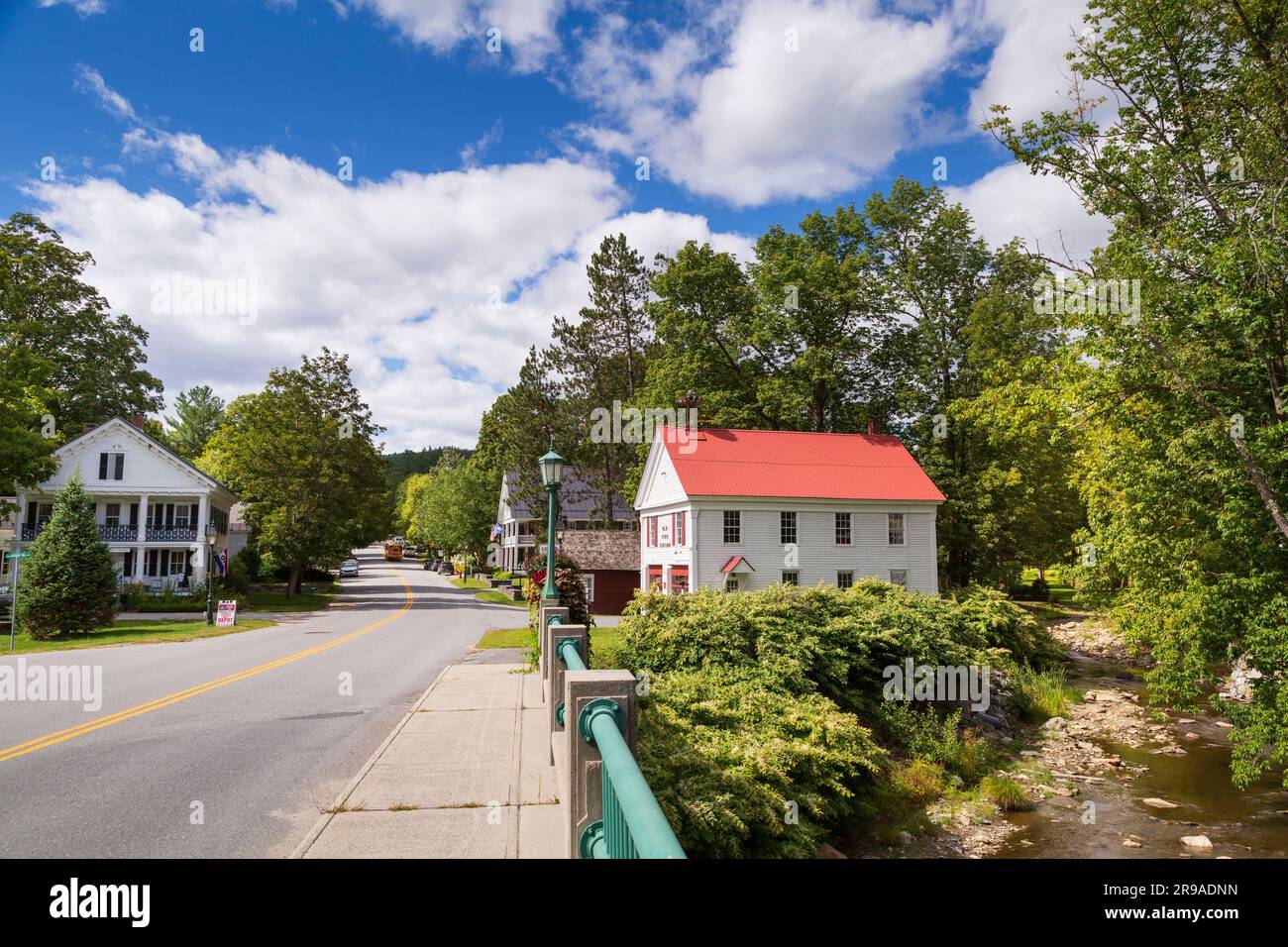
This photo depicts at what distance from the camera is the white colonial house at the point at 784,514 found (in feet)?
101

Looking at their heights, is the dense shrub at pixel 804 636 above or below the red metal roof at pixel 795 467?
below

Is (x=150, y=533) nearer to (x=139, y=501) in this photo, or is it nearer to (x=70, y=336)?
(x=139, y=501)

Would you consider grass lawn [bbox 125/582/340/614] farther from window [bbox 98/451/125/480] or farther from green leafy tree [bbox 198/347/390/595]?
window [bbox 98/451/125/480]

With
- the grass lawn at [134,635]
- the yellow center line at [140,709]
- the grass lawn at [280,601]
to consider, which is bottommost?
the grass lawn at [280,601]

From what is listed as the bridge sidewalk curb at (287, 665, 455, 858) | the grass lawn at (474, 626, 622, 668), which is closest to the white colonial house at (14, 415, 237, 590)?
the grass lawn at (474, 626, 622, 668)

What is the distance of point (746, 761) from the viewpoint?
8.99 m

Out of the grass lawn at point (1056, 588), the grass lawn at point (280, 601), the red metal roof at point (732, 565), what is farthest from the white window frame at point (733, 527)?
the grass lawn at point (1056, 588)

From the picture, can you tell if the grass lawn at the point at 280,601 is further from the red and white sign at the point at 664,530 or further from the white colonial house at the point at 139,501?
the red and white sign at the point at 664,530

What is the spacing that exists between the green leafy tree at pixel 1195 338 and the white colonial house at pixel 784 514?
15034 millimetres

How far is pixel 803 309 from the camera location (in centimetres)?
3891

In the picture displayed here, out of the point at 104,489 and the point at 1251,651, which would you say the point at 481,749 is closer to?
the point at 1251,651

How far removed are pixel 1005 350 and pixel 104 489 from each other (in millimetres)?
44175

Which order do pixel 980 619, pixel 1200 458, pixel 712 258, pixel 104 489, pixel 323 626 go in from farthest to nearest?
pixel 712 258
pixel 104 489
pixel 323 626
pixel 980 619
pixel 1200 458

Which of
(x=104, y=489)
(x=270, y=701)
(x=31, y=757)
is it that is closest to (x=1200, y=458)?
(x=270, y=701)
